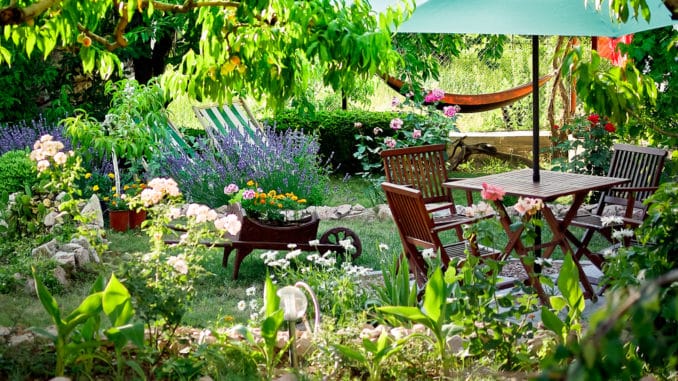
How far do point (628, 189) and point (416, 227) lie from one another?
1.53 meters

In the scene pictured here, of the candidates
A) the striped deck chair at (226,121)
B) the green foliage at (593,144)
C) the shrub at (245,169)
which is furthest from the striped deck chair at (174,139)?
the green foliage at (593,144)

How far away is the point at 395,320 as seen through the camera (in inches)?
146

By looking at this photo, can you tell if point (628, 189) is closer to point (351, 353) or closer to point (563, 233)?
point (563, 233)

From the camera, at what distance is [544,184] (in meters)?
5.22

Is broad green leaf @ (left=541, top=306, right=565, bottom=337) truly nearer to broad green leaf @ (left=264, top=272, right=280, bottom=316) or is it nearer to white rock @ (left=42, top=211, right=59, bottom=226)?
broad green leaf @ (left=264, top=272, right=280, bottom=316)

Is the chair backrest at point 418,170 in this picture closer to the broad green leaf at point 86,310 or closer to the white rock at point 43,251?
the white rock at point 43,251

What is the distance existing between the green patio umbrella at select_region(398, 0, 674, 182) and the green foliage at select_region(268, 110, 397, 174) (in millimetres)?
5267

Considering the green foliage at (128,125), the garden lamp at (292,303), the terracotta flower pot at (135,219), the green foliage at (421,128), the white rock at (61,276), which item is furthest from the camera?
the green foliage at (421,128)

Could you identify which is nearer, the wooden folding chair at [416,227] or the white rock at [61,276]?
the wooden folding chair at [416,227]

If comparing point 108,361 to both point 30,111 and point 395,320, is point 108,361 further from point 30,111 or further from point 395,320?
point 30,111

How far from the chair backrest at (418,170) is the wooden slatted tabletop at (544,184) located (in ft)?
1.29

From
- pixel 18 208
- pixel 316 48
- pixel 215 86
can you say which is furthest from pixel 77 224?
pixel 316 48

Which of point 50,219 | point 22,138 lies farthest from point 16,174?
point 22,138

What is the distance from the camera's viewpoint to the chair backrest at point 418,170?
5.76 metres
